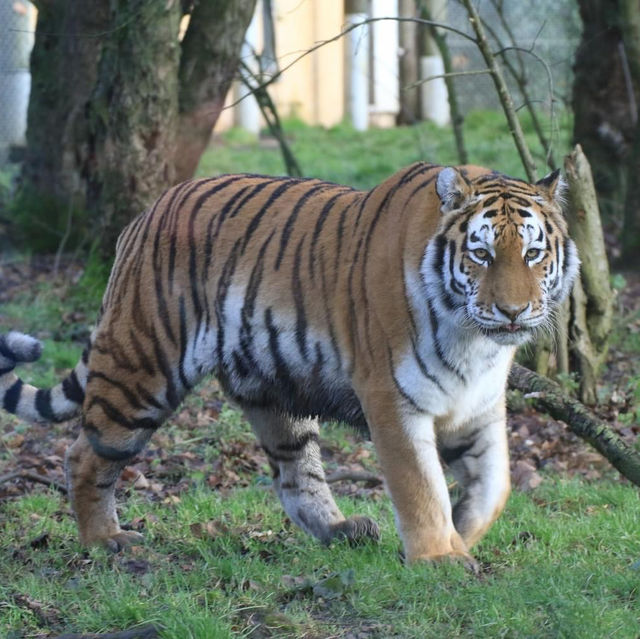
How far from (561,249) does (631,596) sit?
1.15m

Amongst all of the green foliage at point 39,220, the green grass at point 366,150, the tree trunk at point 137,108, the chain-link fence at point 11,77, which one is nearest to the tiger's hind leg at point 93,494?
the tree trunk at point 137,108

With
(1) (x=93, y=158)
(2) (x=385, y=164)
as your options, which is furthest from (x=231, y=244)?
(2) (x=385, y=164)

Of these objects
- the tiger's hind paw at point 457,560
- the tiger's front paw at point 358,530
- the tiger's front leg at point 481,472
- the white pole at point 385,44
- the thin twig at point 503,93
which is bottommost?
the tiger's front paw at point 358,530

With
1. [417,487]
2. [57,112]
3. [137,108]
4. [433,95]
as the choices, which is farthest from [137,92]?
[433,95]

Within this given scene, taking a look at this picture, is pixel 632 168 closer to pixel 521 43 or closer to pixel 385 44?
pixel 521 43

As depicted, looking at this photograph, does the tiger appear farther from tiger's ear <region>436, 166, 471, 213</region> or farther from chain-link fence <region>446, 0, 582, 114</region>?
chain-link fence <region>446, 0, 582, 114</region>

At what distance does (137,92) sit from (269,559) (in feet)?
12.6

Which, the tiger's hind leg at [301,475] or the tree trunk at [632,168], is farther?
the tree trunk at [632,168]

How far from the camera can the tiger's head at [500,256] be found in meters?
3.81

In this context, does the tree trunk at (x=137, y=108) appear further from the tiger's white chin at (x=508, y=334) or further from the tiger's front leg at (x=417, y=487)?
the tiger's white chin at (x=508, y=334)

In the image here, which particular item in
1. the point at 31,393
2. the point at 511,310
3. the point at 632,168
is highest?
the point at 632,168

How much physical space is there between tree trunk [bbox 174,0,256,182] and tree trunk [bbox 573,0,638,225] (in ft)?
10.6

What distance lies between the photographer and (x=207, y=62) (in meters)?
7.90

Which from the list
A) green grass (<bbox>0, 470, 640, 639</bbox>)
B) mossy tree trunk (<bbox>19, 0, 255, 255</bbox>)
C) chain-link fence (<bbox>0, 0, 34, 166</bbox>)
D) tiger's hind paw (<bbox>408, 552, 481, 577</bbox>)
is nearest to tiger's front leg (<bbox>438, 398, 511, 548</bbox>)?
green grass (<bbox>0, 470, 640, 639</bbox>)
